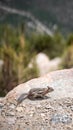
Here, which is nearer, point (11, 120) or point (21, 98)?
point (11, 120)

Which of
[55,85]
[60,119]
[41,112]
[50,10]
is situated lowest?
[60,119]

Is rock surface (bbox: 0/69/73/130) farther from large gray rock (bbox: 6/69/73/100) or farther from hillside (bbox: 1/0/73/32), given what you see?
hillside (bbox: 1/0/73/32)

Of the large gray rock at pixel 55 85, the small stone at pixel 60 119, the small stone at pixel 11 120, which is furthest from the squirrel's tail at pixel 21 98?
the small stone at pixel 60 119

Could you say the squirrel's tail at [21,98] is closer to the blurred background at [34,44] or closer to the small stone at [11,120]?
the small stone at [11,120]

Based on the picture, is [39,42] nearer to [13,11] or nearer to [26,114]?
[26,114]

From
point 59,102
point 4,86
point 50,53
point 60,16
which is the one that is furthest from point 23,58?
point 60,16

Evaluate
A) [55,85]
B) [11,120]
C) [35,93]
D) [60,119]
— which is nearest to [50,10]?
[55,85]

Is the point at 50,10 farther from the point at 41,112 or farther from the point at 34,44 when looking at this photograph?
the point at 41,112

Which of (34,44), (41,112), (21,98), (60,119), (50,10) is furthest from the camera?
(50,10)
